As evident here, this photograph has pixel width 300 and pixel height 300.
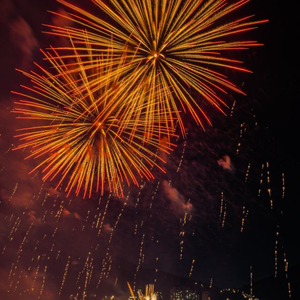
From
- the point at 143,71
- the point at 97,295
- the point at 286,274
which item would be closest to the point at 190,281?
the point at 97,295

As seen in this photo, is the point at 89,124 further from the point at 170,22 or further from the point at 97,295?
the point at 97,295

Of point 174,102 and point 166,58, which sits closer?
point 166,58

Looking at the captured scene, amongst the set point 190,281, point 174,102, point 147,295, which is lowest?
point 147,295

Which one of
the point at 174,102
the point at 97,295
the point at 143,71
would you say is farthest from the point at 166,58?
the point at 97,295

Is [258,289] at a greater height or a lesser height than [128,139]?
greater

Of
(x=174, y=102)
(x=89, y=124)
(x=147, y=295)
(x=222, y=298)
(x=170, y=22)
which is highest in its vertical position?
(x=222, y=298)

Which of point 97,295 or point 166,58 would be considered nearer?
point 166,58

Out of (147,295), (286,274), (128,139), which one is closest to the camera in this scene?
(128,139)

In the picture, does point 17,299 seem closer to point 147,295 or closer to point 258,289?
point 258,289

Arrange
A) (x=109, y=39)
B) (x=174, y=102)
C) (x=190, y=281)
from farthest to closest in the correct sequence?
(x=190, y=281) < (x=174, y=102) < (x=109, y=39)
